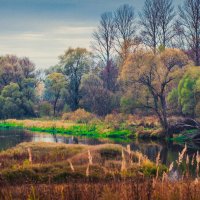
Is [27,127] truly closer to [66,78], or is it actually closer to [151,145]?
[66,78]

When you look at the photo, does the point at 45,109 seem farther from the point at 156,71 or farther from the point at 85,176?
the point at 85,176

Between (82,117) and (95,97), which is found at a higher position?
(95,97)

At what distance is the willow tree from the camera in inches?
1979

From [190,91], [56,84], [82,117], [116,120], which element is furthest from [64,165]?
[56,84]

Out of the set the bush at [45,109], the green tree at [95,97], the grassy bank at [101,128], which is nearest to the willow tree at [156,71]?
the grassy bank at [101,128]

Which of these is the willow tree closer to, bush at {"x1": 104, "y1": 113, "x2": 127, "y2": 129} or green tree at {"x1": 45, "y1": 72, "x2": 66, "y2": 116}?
bush at {"x1": 104, "y1": 113, "x2": 127, "y2": 129}

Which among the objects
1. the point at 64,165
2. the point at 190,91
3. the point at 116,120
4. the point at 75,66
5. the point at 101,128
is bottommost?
the point at 64,165

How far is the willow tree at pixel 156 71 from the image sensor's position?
50.3m

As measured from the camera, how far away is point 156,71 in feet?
165

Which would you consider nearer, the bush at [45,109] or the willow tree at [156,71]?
the willow tree at [156,71]

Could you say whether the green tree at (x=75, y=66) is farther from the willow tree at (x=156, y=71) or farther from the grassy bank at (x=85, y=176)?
the grassy bank at (x=85, y=176)

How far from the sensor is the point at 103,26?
8075cm

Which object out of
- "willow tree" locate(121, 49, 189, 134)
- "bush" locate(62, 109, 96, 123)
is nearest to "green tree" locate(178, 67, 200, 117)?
"willow tree" locate(121, 49, 189, 134)

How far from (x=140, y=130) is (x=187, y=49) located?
76.8 feet
